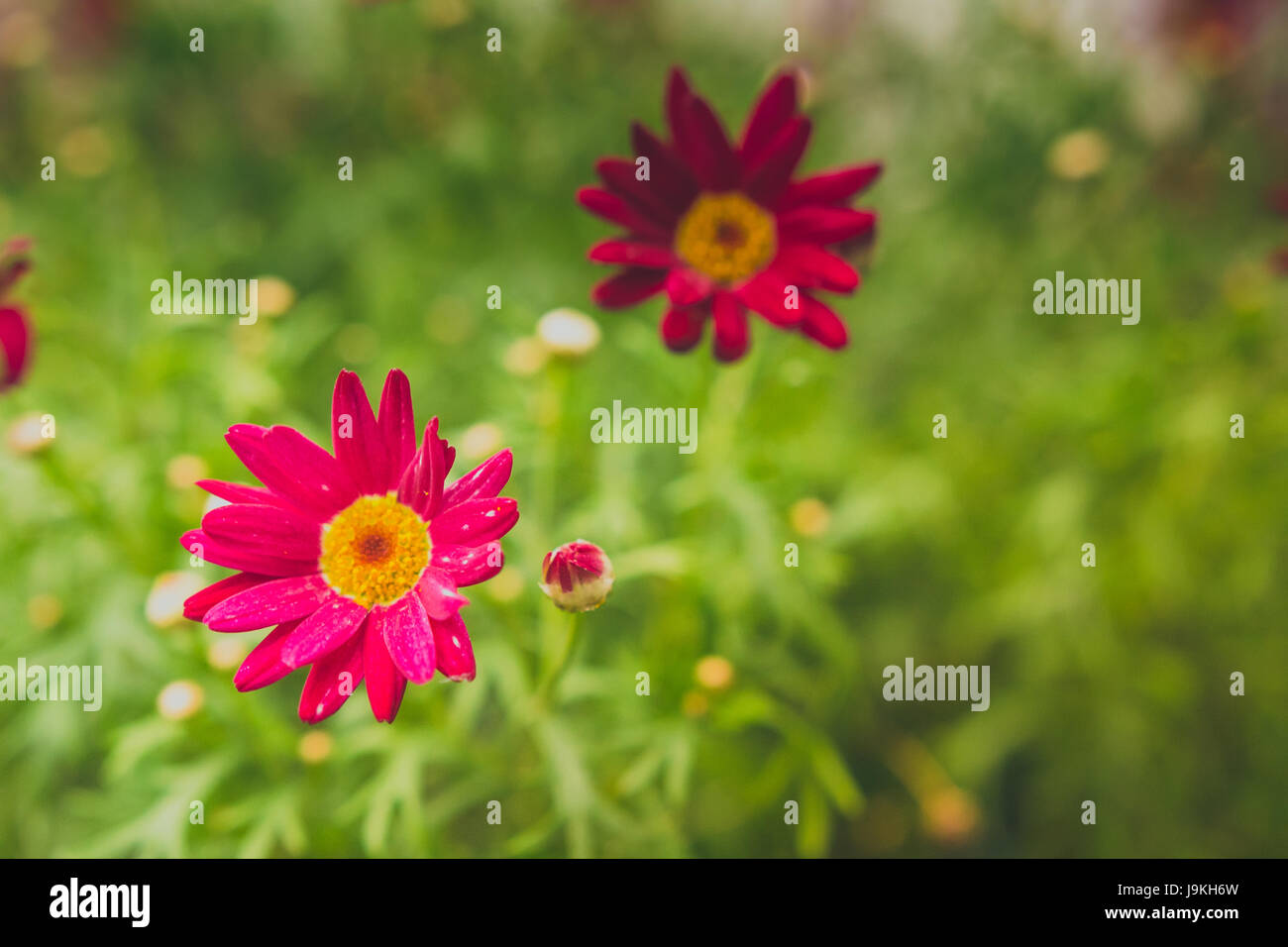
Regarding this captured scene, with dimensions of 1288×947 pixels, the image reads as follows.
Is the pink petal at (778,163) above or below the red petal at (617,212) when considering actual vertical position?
above

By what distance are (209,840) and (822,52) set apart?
1.85 m

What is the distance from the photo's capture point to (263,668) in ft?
2.28

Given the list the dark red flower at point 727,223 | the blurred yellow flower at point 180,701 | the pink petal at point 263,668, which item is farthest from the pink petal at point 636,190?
the blurred yellow flower at point 180,701

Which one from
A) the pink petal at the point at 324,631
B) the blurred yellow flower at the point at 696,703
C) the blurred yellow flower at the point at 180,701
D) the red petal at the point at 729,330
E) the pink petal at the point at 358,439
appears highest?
the red petal at the point at 729,330

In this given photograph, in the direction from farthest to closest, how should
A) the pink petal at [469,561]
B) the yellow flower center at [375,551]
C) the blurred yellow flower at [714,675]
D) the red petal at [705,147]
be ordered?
the blurred yellow flower at [714,675], the red petal at [705,147], the yellow flower center at [375,551], the pink petal at [469,561]

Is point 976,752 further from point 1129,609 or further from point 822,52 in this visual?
point 822,52

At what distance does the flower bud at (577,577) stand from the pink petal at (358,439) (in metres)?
0.17

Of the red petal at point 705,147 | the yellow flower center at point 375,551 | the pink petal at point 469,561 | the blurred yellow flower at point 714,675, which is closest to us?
the pink petal at point 469,561

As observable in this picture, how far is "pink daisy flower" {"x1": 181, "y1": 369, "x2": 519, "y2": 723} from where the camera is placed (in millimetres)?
672

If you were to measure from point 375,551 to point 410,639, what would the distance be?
0.34 ft

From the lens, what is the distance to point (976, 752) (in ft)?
4.60

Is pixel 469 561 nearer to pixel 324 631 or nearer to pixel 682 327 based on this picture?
pixel 324 631

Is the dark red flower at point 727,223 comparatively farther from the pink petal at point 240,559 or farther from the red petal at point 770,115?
the pink petal at point 240,559

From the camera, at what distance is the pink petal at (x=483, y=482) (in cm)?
67
